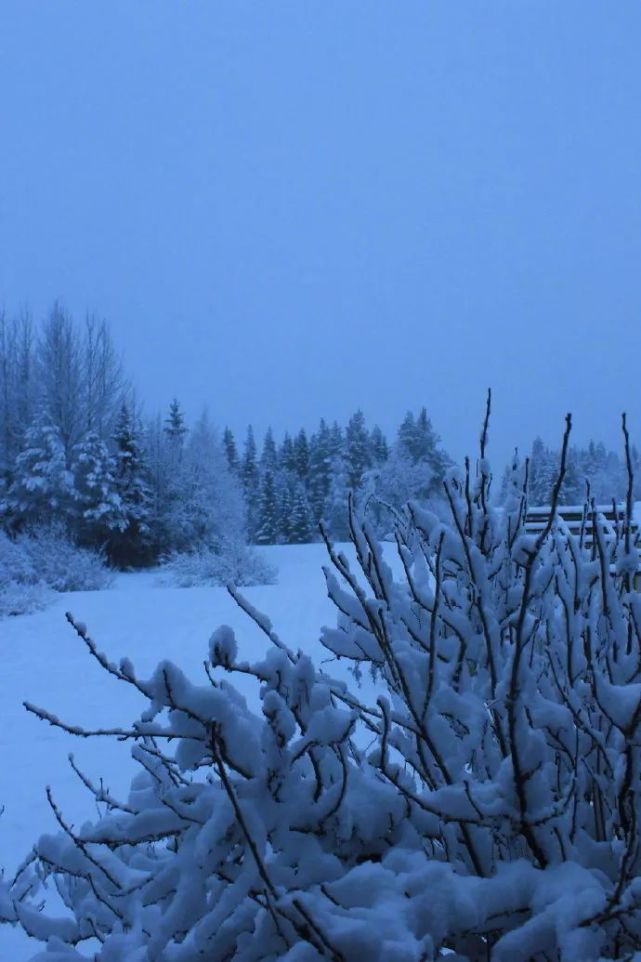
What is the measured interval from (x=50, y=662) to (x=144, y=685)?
8816mm

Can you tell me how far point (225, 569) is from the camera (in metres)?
16.2

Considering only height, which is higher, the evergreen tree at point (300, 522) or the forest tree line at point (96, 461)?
the forest tree line at point (96, 461)

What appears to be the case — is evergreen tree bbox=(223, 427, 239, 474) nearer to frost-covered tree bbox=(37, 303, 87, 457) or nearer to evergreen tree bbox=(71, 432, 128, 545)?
frost-covered tree bbox=(37, 303, 87, 457)

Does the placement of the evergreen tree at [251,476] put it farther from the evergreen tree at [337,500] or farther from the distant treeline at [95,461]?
the distant treeline at [95,461]

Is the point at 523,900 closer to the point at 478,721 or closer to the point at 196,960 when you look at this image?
the point at 478,721

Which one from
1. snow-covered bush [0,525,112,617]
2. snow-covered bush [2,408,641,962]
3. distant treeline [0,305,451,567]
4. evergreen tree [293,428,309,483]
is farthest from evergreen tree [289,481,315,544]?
snow-covered bush [2,408,641,962]

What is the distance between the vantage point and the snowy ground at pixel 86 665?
5215 millimetres

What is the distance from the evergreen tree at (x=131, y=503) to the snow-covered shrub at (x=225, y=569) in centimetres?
423

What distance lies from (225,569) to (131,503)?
6500 millimetres

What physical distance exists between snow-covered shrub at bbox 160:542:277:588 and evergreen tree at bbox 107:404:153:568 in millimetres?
4226

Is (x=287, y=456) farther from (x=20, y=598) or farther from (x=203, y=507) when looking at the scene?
(x=20, y=598)

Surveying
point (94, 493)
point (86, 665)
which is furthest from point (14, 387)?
point (86, 665)

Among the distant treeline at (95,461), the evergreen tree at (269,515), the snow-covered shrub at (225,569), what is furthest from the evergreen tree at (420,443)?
the snow-covered shrub at (225,569)

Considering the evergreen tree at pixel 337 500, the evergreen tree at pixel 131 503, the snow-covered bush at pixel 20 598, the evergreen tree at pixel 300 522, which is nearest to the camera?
the snow-covered bush at pixel 20 598
